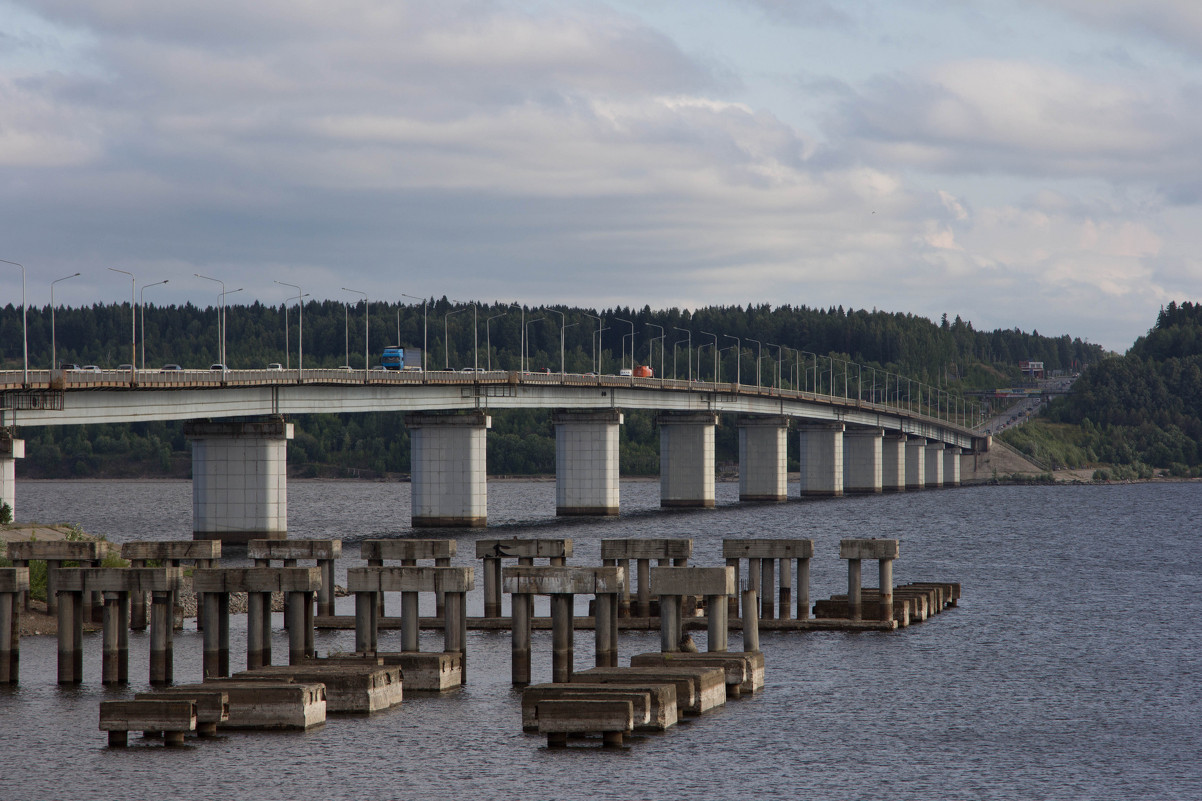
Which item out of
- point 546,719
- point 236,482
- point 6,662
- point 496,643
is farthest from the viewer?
point 236,482

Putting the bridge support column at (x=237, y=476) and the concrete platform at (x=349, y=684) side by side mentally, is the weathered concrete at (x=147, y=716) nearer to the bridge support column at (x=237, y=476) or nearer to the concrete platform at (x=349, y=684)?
the concrete platform at (x=349, y=684)

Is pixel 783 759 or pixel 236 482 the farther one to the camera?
pixel 236 482

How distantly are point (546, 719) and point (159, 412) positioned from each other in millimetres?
58033

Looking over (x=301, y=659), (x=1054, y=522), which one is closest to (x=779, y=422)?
(x=1054, y=522)

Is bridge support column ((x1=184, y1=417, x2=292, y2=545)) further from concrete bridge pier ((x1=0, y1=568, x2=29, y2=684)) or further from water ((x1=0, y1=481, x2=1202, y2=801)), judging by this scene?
concrete bridge pier ((x1=0, y1=568, x2=29, y2=684))

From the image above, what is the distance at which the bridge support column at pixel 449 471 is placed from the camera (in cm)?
11181

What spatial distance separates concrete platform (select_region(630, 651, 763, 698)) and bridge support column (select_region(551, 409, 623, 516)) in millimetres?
89596

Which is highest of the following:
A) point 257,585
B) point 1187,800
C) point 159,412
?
point 159,412

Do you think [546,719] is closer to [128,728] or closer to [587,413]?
[128,728]

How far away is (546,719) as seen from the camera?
32375mm

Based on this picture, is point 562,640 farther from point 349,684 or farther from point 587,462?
point 587,462

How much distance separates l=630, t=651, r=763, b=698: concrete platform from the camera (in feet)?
125

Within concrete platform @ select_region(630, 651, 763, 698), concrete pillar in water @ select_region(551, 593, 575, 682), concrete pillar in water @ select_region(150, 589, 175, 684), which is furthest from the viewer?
→ concrete pillar in water @ select_region(150, 589, 175, 684)

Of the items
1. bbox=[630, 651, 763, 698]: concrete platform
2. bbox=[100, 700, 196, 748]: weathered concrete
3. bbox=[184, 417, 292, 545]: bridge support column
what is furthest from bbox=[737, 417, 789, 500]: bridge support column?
bbox=[100, 700, 196, 748]: weathered concrete
